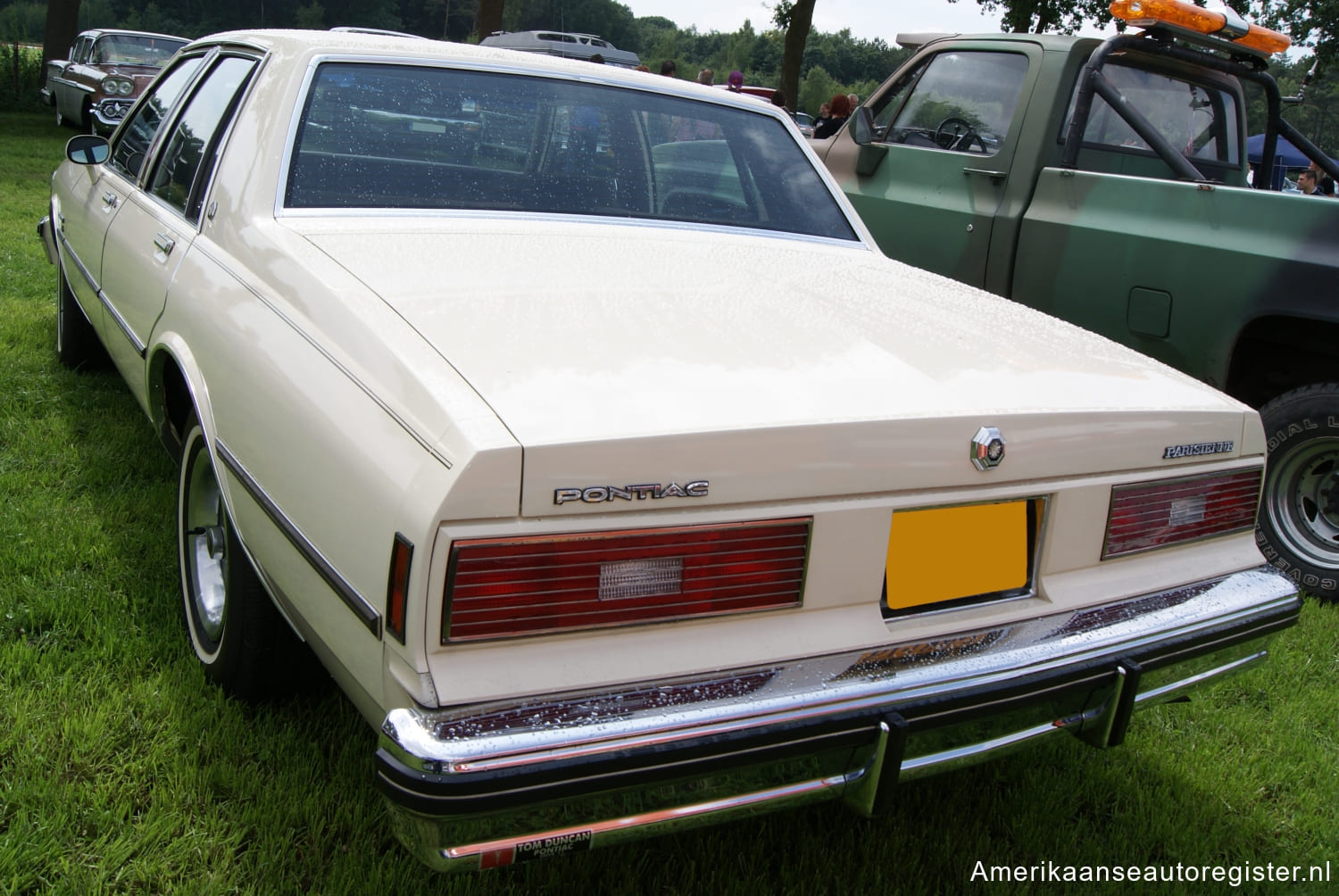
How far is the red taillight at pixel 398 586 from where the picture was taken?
4.74ft

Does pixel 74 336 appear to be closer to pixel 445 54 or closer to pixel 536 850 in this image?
pixel 445 54

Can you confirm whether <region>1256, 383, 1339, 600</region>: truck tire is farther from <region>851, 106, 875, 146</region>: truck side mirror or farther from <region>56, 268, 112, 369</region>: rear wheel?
<region>56, 268, 112, 369</region>: rear wheel

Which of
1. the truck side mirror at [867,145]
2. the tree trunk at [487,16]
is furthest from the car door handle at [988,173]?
the tree trunk at [487,16]

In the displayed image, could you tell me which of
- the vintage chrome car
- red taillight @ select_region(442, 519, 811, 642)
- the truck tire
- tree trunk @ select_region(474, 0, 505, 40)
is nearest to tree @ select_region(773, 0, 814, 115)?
tree trunk @ select_region(474, 0, 505, 40)

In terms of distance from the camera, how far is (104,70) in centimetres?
1398

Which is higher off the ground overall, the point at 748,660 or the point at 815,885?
the point at 748,660

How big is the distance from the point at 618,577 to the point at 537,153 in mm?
1546

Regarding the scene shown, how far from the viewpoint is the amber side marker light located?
407cm

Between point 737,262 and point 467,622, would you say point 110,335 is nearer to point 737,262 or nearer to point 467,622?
point 737,262

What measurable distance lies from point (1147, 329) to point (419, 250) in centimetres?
278

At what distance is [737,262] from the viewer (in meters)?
2.56

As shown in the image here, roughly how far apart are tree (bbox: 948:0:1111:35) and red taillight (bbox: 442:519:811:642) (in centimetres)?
1991

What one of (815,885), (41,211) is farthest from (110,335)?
(41,211)

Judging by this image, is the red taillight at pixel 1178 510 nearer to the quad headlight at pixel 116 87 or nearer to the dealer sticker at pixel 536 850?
the dealer sticker at pixel 536 850
